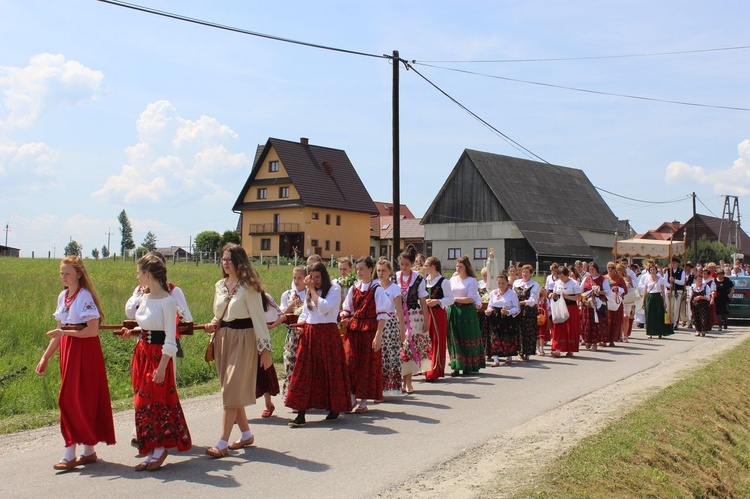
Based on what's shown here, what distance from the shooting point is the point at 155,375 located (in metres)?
7.04

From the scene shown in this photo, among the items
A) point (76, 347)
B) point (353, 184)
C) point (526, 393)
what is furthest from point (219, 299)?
point (353, 184)

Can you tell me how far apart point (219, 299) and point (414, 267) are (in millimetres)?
5948

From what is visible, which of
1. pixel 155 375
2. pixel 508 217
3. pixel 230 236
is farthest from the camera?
pixel 230 236

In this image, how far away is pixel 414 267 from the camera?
13453 mm

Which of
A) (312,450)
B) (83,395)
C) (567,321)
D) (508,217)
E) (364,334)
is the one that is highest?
(508,217)

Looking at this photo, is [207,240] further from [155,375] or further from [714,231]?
[155,375]

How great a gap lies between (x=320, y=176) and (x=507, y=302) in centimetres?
5509

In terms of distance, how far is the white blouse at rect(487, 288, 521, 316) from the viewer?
15.7m

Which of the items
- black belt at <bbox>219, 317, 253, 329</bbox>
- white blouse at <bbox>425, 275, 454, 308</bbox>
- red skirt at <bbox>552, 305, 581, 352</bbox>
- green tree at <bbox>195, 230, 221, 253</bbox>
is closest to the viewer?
black belt at <bbox>219, 317, 253, 329</bbox>

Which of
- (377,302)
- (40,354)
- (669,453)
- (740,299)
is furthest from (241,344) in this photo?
Answer: (740,299)

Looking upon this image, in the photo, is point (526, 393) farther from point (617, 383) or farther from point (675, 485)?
point (675, 485)

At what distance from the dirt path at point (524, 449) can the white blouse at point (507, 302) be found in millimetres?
3186

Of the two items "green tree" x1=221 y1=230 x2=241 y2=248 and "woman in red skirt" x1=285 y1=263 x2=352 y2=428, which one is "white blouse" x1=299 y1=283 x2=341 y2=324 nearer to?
"woman in red skirt" x1=285 y1=263 x2=352 y2=428

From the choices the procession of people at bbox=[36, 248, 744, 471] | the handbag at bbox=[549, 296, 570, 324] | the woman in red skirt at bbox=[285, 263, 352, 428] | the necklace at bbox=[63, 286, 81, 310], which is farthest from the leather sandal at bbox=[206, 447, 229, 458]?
the handbag at bbox=[549, 296, 570, 324]
